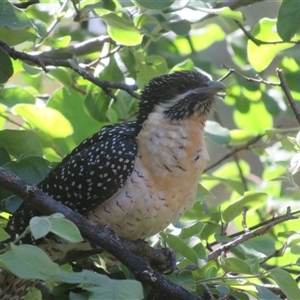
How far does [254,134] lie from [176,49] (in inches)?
Result: 26.1

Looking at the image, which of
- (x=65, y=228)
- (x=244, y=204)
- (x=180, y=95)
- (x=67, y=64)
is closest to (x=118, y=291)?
(x=65, y=228)

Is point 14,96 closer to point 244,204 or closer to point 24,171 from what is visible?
point 24,171

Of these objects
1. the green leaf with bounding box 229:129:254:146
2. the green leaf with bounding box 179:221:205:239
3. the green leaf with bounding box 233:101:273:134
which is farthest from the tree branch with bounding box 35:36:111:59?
the green leaf with bounding box 179:221:205:239

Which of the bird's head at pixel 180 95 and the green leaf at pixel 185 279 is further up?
the bird's head at pixel 180 95

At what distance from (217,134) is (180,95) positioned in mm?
303

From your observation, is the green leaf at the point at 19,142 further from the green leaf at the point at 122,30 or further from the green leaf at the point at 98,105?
the green leaf at the point at 122,30

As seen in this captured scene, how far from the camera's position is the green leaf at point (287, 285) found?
195cm

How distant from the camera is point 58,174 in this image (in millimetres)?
2592

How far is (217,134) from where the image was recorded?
306cm

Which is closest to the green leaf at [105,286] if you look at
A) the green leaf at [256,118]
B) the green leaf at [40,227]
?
the green leaf at [40,227]

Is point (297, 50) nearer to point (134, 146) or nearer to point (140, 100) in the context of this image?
point (140, 100)

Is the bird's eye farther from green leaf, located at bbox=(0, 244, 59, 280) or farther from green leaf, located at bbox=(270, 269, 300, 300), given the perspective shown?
green leaf, located at bbox=(0, 244, 59, 280)

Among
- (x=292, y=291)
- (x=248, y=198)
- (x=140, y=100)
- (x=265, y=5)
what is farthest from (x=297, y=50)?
(x=265, y=5)

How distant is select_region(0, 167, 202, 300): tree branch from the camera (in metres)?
1.91
